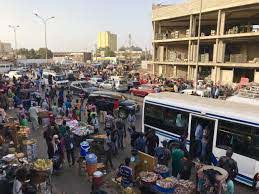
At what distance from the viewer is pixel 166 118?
41.4 ft

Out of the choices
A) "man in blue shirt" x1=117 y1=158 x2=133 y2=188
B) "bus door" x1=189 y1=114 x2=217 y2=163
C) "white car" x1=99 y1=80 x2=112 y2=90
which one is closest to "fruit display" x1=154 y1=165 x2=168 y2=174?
"man in blue shirt" x1=117 y1=158 x2=133 y2=188

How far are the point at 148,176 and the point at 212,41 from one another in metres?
35.4

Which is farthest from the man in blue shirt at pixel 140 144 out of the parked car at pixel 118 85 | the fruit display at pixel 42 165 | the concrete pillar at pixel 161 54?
the concrete pillar at pixel 161 54

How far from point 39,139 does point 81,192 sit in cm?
638

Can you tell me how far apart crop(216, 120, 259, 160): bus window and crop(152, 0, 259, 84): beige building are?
23.7 m

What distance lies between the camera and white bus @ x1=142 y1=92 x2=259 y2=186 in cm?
952

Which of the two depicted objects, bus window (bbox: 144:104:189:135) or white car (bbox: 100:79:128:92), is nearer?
bus window (bbox: 144:104:189:135)

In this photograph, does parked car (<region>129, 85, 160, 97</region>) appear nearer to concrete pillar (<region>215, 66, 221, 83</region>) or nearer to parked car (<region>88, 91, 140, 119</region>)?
parked car (<region>88, 91, 140, 119</region>)

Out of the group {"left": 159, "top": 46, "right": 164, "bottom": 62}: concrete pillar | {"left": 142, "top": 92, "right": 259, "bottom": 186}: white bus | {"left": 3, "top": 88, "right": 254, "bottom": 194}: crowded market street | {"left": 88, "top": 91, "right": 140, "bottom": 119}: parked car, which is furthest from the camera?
{"left": 159, "top": 46, "right": 164, "bottom": 62}: concrete pillar

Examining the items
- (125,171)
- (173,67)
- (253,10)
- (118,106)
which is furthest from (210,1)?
(125,171)

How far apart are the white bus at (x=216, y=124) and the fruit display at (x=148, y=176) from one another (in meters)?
2.80

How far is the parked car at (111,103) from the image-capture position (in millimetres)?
20047

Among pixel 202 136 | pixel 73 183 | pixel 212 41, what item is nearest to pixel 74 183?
pixel 73 183

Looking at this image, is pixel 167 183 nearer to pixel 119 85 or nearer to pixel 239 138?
pixel 239 138
